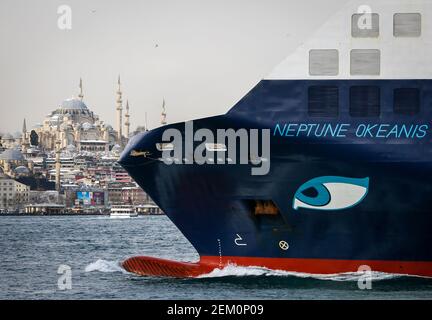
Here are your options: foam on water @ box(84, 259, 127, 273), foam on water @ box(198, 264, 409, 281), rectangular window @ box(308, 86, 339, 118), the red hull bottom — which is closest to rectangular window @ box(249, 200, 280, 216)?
the red hull bottom

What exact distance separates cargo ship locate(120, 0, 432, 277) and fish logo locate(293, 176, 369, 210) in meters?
0.03

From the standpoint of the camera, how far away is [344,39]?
3303 cm

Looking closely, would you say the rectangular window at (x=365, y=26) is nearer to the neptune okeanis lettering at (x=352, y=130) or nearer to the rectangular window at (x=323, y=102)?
the rectangular window at (x=323, y=102)

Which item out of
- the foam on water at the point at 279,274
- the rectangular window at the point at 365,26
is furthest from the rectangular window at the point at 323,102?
the foam on water at the point at 279,274

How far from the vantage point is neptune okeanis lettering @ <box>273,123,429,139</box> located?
32688mm

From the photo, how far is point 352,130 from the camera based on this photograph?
33.0 metres

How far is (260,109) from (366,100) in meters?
3.10

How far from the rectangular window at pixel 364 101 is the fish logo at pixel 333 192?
1.91m

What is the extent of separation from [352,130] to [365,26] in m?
3.05

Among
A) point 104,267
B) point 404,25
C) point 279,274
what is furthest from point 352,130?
point 104,267

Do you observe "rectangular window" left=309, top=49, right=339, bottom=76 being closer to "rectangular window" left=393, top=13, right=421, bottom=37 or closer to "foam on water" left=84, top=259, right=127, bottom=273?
"rectangular window" left=393, top=13, right=421, bottom=37

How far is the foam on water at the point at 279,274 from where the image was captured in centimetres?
3303
